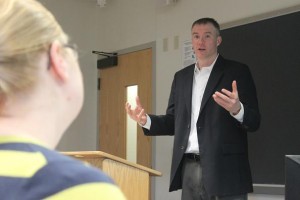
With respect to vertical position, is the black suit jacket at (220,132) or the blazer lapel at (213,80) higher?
the blazer lapel at (213,80)

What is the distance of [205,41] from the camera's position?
2.70m

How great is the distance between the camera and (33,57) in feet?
1.98

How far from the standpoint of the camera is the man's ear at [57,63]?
0.63 metres

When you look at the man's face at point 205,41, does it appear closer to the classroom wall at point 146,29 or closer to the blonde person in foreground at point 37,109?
the classroom wall at point 146,29

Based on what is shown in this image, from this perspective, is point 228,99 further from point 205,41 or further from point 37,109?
point 37,109

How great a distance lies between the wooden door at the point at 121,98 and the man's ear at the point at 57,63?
3828mm

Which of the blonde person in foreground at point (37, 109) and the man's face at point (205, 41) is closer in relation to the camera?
the blonde person in foreground at point (37, 109)

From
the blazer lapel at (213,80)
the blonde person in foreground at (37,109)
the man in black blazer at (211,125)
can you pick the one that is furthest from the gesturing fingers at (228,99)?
the blonde person in foreground at (37,109)

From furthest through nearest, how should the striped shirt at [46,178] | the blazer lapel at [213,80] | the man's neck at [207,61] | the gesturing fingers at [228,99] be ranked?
the man's neck at [207,61]
the blazer lapel at [213,80]
the gesturing fingers at [228,99]
the striped shirt at [46,178]

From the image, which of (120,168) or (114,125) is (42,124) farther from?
(114,125)

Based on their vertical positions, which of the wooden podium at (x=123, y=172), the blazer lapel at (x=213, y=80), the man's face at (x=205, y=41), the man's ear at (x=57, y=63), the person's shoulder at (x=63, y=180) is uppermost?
A: the man's face at (x=205, y=41)

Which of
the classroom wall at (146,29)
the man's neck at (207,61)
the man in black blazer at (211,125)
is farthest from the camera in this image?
the classroom wall at (146,29)

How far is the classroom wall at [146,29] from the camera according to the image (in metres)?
3.79

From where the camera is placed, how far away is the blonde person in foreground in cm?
53
